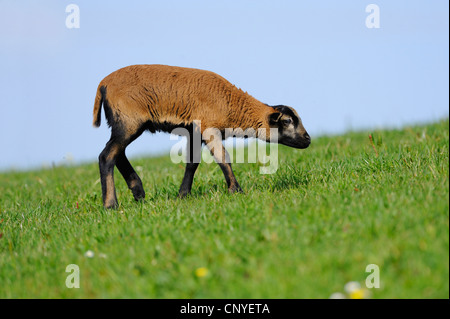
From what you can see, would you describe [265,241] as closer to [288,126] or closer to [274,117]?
[274,117]

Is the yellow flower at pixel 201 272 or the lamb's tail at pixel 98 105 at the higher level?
the lamb's tail at pixel 98 105

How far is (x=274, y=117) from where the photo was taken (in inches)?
267

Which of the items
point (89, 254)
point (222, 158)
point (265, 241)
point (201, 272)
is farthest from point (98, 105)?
point (201, 272)

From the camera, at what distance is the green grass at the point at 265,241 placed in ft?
10.7

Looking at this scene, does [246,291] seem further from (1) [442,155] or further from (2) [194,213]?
(1) [442,155]

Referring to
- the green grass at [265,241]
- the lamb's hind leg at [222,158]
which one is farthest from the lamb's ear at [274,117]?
the lamb's hind leg at [222,158]

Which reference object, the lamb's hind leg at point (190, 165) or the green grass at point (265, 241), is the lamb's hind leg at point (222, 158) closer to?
the green grass at point (265, 241)

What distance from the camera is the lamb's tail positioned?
6.52 metres

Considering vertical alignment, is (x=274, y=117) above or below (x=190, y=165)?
above

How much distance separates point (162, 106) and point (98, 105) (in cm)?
97

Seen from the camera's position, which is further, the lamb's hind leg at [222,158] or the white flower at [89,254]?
the lamb's hind leg at [222,158]

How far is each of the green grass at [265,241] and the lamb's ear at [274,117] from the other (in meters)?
0.81

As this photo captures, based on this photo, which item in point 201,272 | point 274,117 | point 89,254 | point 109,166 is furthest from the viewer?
point 274,117
